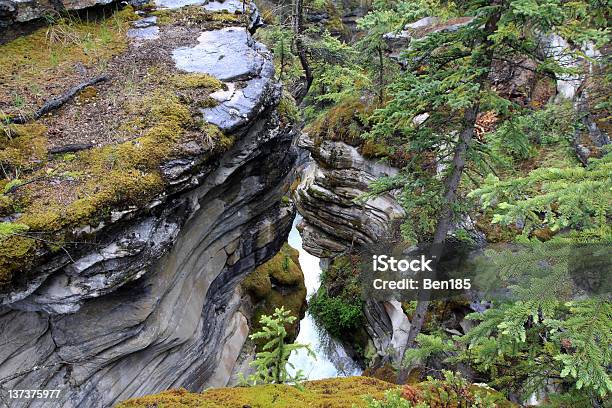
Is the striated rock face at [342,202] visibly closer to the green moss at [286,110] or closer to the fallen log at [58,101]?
the green moss at [286,110]

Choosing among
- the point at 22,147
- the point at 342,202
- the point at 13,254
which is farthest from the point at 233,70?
the point at 342,202

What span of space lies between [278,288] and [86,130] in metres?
10.6

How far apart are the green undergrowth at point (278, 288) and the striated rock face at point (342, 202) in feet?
5.28

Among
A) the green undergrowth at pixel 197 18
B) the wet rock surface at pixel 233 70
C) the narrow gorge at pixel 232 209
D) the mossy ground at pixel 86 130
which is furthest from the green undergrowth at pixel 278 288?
the green undergrowth at pixel 197 18

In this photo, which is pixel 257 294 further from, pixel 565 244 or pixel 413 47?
pixel 565 244

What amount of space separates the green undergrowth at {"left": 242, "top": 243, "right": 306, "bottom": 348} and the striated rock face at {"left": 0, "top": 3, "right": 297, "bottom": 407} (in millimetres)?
2993

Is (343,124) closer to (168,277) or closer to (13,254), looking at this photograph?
(168,277)

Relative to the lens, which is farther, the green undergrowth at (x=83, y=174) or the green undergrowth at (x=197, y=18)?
the green undergrowth at (x=197, y=18)

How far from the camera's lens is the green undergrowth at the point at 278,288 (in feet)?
46.9

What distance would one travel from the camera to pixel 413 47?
23.4 feet

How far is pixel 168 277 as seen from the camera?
7766 mm

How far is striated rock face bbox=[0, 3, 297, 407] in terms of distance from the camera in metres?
5.88

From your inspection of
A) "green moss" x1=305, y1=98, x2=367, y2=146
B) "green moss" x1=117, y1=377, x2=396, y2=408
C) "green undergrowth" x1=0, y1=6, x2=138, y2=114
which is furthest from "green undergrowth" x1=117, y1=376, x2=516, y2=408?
"green moss" x1=305, y1=98, x2=367, y2=146

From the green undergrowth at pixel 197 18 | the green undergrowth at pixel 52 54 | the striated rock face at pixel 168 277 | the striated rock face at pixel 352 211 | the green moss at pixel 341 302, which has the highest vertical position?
the green undergrowth at pixel 197 18
